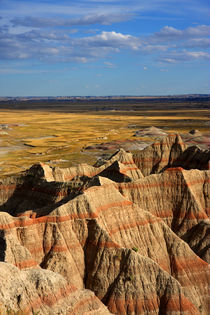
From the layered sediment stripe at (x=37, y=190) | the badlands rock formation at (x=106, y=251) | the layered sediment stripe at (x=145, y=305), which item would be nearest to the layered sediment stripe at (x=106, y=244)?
→ the badlands rock formation at (x=106, y=251)

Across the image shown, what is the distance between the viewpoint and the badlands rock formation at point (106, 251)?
28781 mm

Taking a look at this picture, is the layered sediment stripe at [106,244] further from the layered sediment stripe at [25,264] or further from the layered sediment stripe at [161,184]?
the layered sediment stripe at [161,184]


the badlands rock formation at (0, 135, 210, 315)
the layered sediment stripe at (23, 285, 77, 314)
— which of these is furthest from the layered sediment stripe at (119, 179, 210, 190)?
the layered sediment stripe at (23, 285, 77, 314)

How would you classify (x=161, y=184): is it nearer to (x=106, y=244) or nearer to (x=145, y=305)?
(x=106, y=244)

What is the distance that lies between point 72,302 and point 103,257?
7981mm

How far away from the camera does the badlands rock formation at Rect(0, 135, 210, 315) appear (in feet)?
94.4

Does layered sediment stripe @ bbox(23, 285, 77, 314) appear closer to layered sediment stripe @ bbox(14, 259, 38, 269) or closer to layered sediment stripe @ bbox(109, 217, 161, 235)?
layered sediment stripe @ bbox(14, 259, 38, 269)

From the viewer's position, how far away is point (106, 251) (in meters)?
36.5

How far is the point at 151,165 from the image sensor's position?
7019cm

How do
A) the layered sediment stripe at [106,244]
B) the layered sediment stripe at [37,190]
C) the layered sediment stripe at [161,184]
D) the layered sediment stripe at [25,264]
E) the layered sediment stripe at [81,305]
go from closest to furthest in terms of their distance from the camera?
the layered sediment stripe at [81,305], the layered sediment stripe at [25,264], the layered sediment stripe at [106,244], the layered sediment stripe at [37,190], the layered sediment stripe at [161,184]

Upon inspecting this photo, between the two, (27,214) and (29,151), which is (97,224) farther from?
(29,151)

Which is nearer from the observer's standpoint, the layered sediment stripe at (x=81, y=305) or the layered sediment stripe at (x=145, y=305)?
the layered sediment stripe at (x=81, y=305)

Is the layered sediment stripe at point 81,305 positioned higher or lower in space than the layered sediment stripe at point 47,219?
lower

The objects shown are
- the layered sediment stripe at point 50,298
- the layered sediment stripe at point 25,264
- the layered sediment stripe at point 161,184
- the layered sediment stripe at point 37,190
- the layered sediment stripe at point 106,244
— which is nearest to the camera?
the layered sediment stripe at point 50,298
